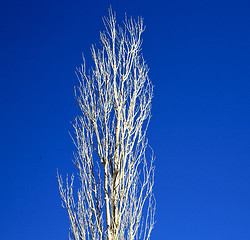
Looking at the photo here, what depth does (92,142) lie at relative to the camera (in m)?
4.61

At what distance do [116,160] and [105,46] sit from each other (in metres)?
1.70

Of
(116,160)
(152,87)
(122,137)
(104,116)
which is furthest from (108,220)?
(152,87)

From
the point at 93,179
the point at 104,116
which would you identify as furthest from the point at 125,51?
the point at 93,179

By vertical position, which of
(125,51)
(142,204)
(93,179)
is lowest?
(142,204)

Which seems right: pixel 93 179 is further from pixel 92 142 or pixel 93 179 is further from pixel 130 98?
pixel 130 98

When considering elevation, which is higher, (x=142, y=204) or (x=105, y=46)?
(x=105, y=46)

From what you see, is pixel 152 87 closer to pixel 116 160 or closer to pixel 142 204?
pixel 116 160

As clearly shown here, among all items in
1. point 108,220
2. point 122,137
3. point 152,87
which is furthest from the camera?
point 152,87

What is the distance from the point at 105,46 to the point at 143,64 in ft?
1.97

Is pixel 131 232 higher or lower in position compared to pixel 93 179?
lower

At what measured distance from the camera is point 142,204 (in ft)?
14.6

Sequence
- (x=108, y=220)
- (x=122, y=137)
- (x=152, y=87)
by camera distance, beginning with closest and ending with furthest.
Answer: (x=108, y=220) → (x=122, y=137) → (x=152, y=87)

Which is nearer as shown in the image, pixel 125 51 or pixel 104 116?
pixel 104 116

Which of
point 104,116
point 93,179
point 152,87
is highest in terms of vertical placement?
point 152,87
